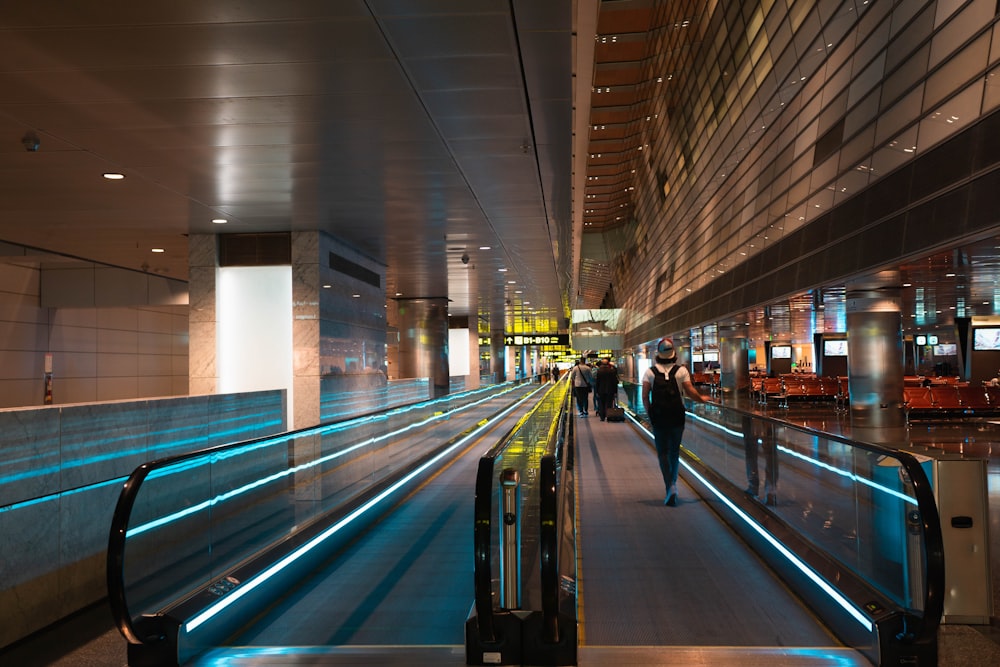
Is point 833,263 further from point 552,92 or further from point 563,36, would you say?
point 563,36

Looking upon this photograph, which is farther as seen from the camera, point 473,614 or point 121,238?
point 121,238

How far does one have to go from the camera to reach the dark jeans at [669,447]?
9266 millimetres

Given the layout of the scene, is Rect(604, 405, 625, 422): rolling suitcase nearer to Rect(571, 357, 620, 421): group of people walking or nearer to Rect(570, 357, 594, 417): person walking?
Rect(571, 357, 620, 421): group of people walking

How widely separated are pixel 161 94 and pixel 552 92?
3.97m

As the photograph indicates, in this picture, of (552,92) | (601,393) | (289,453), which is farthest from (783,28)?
(289,453)

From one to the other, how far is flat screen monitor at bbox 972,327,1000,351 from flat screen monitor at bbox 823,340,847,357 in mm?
10055

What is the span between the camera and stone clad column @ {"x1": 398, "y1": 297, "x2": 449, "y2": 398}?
112 ft

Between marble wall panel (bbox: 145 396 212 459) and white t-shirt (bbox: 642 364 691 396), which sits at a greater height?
white t-shirt (bbox: 642 364 691 396)

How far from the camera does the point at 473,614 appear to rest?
4.71 metres

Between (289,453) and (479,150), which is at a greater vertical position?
(479,150)

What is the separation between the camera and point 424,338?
3456 centimetres

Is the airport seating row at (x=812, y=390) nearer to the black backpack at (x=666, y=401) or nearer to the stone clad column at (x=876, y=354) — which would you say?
the stone clad column at (x=876, y=354)

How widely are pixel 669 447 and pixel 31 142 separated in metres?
8.10

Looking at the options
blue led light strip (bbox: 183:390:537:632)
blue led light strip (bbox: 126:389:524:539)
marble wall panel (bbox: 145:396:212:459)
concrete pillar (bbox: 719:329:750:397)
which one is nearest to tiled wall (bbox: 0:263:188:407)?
marble wall panel (bbox: 145:396:212:459)
